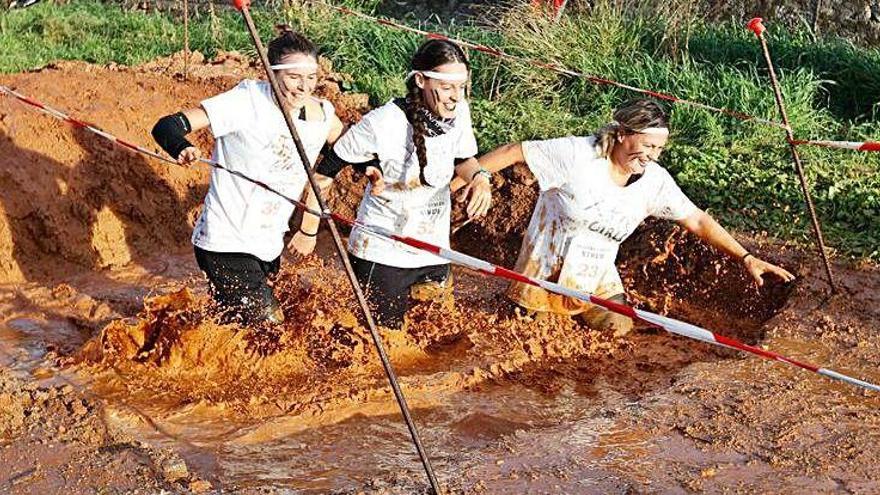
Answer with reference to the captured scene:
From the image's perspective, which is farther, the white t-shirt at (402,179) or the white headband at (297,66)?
the white t-shirt at (402,179)

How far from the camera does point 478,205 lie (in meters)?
5.03

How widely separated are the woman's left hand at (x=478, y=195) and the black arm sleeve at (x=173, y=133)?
4.19 feet

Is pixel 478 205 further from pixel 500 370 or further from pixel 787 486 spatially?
pixel 787 486

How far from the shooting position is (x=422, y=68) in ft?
16.8

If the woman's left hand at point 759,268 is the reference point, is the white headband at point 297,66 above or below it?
above

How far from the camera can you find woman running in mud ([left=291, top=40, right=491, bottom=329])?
511cm

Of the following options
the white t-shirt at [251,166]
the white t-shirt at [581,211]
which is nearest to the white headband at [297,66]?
the white t-shirt at [251,166]

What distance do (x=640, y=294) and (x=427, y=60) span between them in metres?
2.70

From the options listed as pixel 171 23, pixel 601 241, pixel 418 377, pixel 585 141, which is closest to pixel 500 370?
pixel 418 377

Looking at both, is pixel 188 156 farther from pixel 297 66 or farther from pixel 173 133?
pixel 297 66

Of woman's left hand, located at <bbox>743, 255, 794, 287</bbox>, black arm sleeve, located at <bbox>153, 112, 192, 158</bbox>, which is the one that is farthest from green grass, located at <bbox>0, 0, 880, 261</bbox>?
black arm sleeve, located at <bbox>153, 112, 192, 158</bbox>

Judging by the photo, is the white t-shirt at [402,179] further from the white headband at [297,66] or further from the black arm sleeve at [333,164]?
the white headband at [297,66]

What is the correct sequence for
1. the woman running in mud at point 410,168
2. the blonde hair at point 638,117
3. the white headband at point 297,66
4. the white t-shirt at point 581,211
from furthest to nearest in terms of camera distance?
the white t-shirt at point 581,211 < the blonde hair at point 638,117 < the woman running in mud at point 410,168 < the white headband at point 297,66

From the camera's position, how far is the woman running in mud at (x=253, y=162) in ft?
16.5
